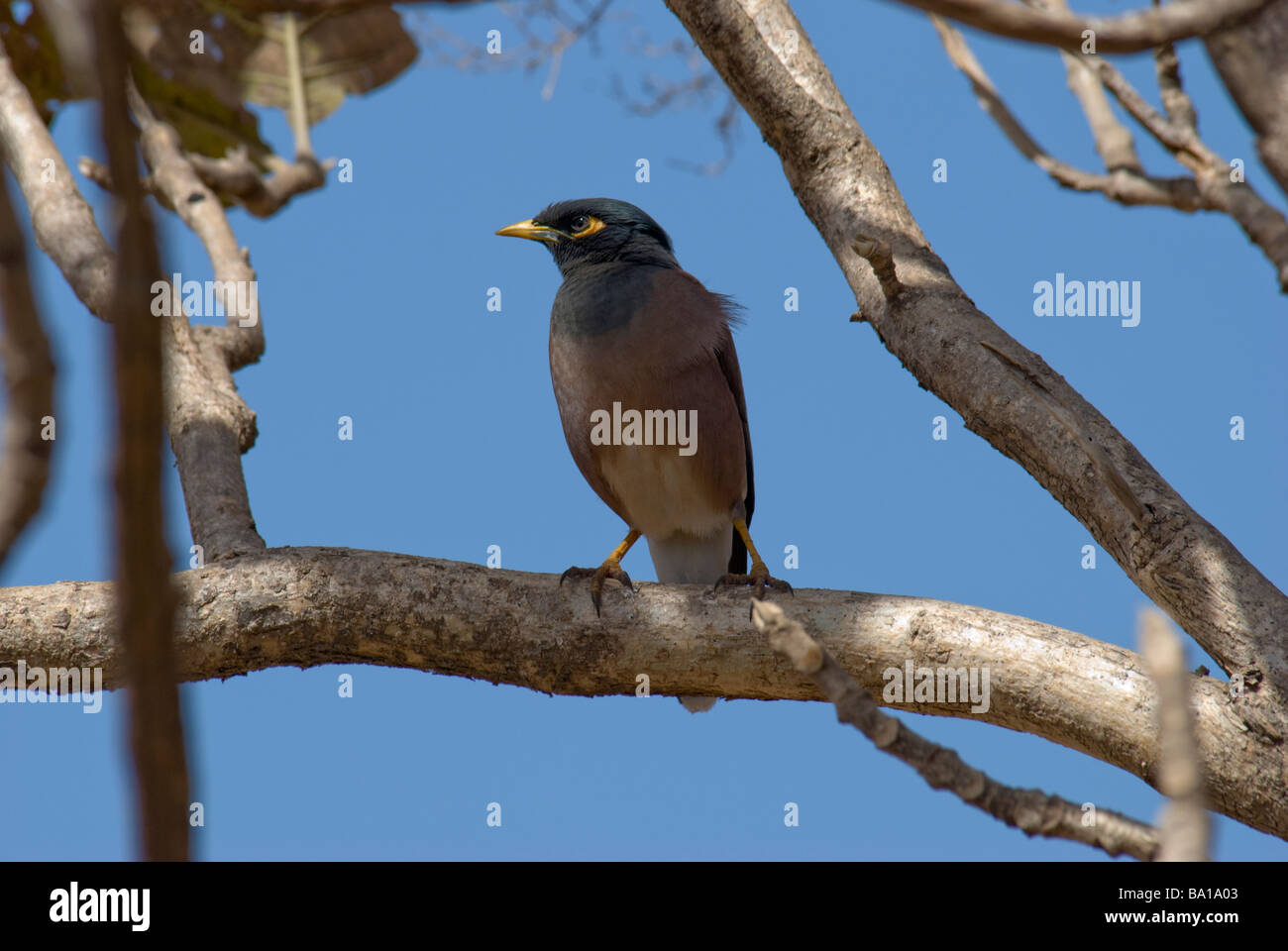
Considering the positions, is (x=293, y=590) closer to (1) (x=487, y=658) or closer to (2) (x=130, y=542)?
(1) (x=487, y=658)

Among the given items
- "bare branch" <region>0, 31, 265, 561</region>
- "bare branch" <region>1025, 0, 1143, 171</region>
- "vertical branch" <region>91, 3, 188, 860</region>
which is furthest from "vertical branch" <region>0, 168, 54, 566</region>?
"bare branch" <region>1025, 0, 1143, 171</region>

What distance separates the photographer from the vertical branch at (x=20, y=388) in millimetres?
1285

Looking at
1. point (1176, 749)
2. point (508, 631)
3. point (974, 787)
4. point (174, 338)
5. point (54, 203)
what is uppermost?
point (54, 203)

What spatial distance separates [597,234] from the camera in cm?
492

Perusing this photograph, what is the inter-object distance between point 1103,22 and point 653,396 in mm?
3014

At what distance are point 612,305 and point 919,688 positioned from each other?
2054 mm

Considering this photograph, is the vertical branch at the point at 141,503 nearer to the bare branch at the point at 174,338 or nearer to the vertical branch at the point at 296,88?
the bare branch at the point at 174,338

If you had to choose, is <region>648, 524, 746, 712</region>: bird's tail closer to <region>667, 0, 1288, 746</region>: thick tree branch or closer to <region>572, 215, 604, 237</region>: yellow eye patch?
<region>572, 215, 604, 237</region>: yellow eye patch

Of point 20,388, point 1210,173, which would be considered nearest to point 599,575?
point 20,388

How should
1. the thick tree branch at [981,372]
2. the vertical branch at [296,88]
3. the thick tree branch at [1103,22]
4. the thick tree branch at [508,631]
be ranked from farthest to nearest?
the vertical branch at [296,88]
the thick tree branch at [508,631]
the thick tree branch at [981,372]
the thick tree branch at [1103,22]

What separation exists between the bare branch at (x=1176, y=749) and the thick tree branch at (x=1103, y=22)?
27.0 inches

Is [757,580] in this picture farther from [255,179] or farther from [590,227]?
[255,179]

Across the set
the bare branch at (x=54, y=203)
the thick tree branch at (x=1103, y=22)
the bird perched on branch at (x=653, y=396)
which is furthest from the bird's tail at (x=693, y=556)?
the thick tree branch at (x=1103, y=22)

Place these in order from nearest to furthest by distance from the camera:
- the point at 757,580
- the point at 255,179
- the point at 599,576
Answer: the point at 599,576 → the point at 757,580 → the point at 255,179
